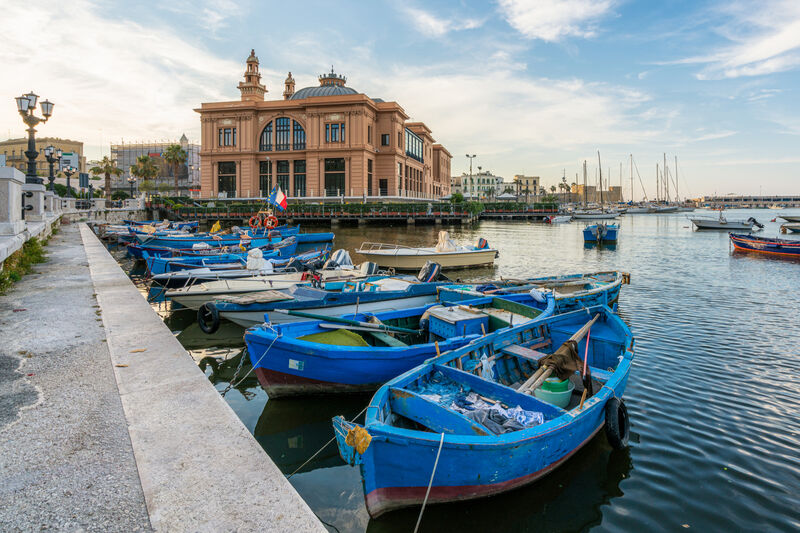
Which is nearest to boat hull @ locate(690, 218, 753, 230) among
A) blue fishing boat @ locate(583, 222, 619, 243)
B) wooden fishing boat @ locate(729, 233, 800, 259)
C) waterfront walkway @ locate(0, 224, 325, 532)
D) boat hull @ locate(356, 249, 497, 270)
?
wooden fishing boat @ locate(729, 233, 800, 259)

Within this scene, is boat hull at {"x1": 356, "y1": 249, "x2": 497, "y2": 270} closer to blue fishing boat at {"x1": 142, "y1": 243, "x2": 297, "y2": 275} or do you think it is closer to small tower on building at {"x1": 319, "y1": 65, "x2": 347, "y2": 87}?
blue fishing boat at {"x1": 142, "y1": 243, "x2": 297, "y2": 275}

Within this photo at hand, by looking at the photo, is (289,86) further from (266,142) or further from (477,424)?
(477,424)

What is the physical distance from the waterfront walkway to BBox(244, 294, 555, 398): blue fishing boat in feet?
4.57

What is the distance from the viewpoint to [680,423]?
802 centimetres

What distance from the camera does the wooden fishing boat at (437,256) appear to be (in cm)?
2445

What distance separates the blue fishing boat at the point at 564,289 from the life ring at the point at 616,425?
5.16 meters

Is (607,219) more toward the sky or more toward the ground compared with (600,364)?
more toward the sky

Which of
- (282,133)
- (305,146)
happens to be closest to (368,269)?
(305,146)

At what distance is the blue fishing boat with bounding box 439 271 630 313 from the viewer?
11992 millimetres

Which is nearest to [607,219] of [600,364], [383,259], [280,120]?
[280,120]

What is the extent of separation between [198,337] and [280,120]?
63.8 meters

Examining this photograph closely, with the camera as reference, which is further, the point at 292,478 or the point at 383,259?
the point at 383,259

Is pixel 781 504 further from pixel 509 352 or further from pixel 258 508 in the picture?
pixel 258 508

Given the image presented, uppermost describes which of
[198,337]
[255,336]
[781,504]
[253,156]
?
A: [253,156]
